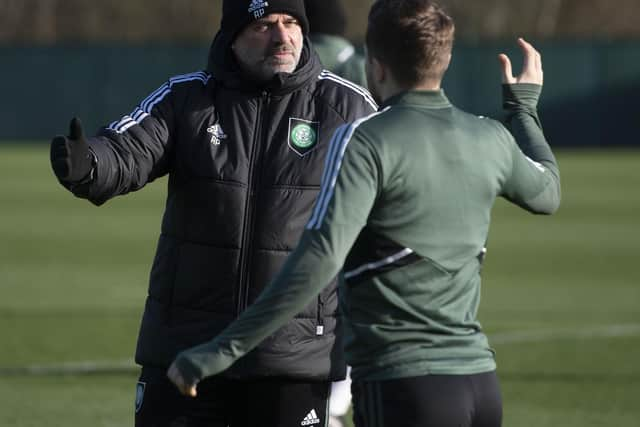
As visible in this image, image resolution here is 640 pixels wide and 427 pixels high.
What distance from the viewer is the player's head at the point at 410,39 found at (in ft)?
13.6

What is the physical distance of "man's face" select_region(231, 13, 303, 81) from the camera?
5.36 meters

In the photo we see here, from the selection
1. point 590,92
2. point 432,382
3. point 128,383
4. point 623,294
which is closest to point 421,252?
point 432,382

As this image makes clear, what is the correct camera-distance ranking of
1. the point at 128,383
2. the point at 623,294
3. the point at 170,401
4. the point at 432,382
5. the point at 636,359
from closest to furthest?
the point at 432,382 → the point at 170,401 → the point at 128,383 → the point at 636,359 → the point at 623,294

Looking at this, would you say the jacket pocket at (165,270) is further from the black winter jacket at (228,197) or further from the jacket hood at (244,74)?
the jacket hood at (244,74)

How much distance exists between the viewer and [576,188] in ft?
95.0

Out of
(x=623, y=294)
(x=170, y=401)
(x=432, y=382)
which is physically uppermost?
(x=432, y=382)

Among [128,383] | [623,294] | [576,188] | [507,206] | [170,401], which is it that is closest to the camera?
[170,401]

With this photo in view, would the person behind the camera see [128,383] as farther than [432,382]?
Yes

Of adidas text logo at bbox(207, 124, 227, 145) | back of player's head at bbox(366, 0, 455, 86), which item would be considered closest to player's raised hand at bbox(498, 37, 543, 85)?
back of player's head at bbox(366, 0, 455, 86)

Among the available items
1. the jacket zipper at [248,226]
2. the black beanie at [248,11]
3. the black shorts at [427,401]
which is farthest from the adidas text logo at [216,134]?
the black shorts at [427,401]

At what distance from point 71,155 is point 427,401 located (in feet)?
5.30

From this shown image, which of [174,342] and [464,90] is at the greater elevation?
[174,342]

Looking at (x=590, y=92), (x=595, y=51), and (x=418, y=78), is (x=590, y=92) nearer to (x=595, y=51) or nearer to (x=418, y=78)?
(x=595, y=51)

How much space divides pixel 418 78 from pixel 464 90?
38399mm
